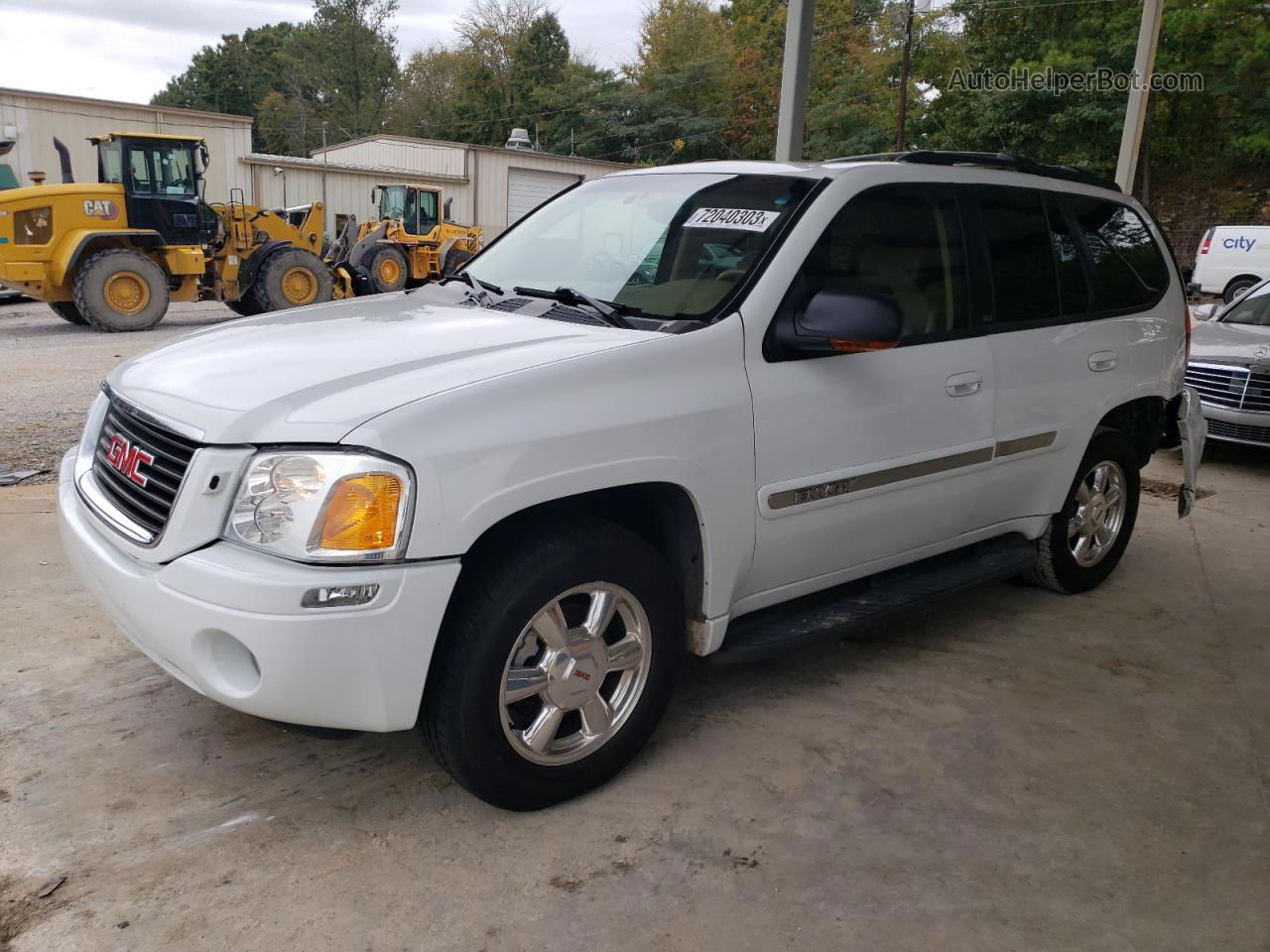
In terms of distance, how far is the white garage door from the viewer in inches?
1398

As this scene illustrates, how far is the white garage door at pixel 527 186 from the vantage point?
3550cm

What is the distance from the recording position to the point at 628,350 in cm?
276

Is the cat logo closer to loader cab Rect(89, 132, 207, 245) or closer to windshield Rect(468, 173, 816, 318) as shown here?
loader cab Rect(89, 132, 207, 245)

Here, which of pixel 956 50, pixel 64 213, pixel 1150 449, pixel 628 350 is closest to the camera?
pixel 628 350

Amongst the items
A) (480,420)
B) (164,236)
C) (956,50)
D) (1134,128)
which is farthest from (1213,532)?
(956,50)

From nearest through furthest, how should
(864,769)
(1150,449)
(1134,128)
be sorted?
1. (864,769)
2. (1150,449)
3. (1134,128)

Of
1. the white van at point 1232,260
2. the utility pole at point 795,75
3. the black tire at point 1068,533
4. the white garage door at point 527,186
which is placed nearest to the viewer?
the black tire at point 1068,533

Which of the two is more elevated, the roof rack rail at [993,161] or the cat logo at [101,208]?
the roof rack rail at [993,161]

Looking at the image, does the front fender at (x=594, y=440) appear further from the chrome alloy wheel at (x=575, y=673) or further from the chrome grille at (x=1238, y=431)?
the chrome grille at (x=1238, y=431)

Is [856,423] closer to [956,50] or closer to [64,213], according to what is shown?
[64,213]

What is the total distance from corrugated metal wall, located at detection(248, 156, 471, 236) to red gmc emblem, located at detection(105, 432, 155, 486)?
2788 centimetres

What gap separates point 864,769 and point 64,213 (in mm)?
14449

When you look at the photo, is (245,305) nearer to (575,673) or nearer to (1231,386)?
(1231,386)

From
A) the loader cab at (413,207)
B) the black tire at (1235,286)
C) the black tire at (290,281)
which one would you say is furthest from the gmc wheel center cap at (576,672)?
the black tire at (1235,286)
